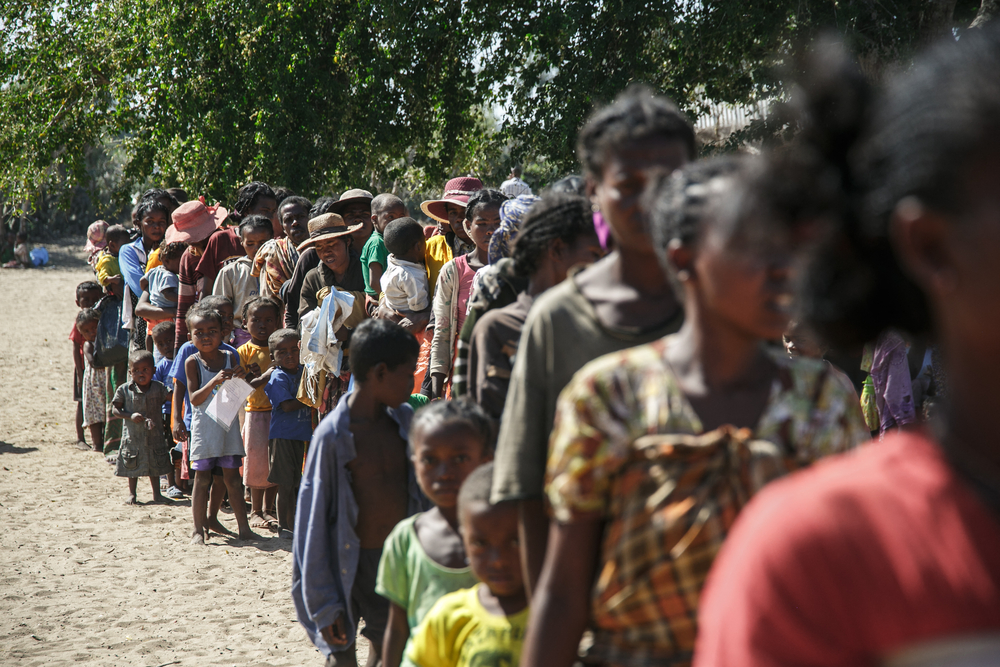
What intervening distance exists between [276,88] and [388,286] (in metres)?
7.18

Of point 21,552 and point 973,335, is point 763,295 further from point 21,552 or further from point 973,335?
point 21,552

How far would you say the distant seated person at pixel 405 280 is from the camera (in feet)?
20.6

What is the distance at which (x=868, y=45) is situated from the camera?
8398 millimetres

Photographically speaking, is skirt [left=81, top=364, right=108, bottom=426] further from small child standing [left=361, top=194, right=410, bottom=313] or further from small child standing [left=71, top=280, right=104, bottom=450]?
small child standing [left=361, top=194, right=410, bottom=313]

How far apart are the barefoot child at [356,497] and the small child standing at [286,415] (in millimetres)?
3188

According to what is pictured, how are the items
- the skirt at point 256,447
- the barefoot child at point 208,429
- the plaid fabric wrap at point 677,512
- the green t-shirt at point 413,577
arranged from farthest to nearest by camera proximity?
the skirt at point 256,447 < the barefoot child at point 208,429 < the green t-shirt at point 413,577 < the plaid fabric wrap at point 677,512

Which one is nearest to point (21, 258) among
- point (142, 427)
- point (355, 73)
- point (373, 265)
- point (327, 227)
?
point (355, 73)

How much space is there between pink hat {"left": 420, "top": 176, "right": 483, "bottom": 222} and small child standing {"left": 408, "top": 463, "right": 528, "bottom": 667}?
4.39m

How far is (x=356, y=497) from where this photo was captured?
3.69m

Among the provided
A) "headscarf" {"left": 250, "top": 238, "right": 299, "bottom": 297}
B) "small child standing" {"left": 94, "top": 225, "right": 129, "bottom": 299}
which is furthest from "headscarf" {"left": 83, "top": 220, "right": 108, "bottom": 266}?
"headscarf" {"left": 250, "top": 238, "right": 299, "bottom": 297}

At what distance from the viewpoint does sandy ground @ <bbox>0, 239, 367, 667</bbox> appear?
5.07 m

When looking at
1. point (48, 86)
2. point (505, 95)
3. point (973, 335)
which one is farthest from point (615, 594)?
point (48, 86)

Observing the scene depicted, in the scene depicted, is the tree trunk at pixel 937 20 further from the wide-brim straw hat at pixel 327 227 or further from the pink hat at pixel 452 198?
the wide-brim straw hat at pixel 327 227

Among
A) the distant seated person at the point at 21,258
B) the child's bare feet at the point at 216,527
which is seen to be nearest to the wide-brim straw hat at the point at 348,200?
the child's bare feet at the point at 216,527
